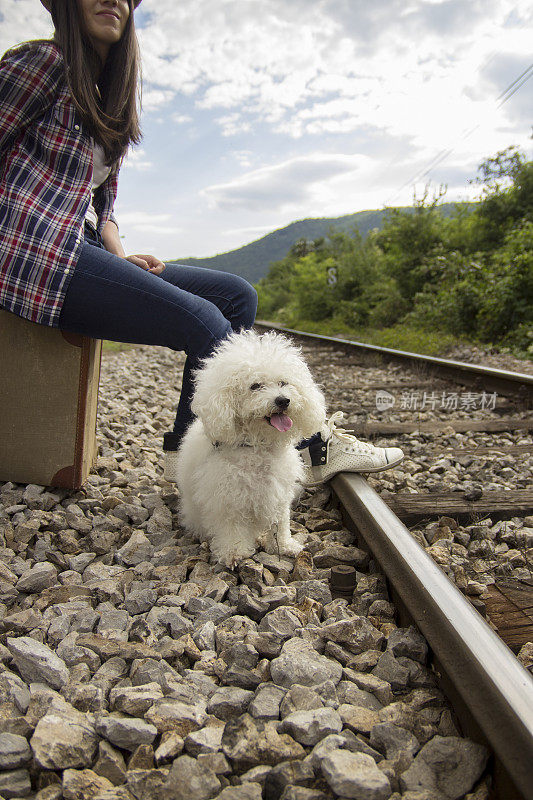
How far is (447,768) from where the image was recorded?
4.05 feet

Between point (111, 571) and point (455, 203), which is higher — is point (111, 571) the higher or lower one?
the lower one

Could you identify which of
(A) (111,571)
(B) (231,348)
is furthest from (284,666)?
(B) (231,348)

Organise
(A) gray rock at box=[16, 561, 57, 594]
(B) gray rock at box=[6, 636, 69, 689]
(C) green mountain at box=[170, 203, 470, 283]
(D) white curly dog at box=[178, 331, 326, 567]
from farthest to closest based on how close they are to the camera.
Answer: (C) green mountain at box=[170, 203, 470, 283], (D) white curly dog at box=[178, 331, 326, 567], (A) gray rock at box=[16, 561, 57, 594], (B) gray rock at box=[6, 636, 69, 689]

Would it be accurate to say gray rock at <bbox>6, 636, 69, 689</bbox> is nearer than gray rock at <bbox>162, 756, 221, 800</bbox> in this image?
No

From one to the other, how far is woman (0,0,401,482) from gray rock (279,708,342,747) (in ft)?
5.76

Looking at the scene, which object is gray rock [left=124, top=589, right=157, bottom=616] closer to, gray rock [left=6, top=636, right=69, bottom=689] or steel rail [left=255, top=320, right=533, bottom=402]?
gray rock [left=6, top=636, right=69, bottom=689]

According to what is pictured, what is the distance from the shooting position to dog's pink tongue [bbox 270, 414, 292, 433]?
2340 mm

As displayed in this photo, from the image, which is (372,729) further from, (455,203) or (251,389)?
→ (455,203)

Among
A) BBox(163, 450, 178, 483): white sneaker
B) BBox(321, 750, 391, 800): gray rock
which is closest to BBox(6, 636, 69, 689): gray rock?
BBox(321, 750, 391, 800): gray rock

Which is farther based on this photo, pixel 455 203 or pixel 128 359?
pixel 455 203

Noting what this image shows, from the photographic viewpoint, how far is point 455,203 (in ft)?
60.0

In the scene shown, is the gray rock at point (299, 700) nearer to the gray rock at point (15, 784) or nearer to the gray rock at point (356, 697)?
the gray rock at point (356, 697)

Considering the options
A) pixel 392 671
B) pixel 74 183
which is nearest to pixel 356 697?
pixel 392 671

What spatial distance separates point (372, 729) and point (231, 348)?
1.58m
